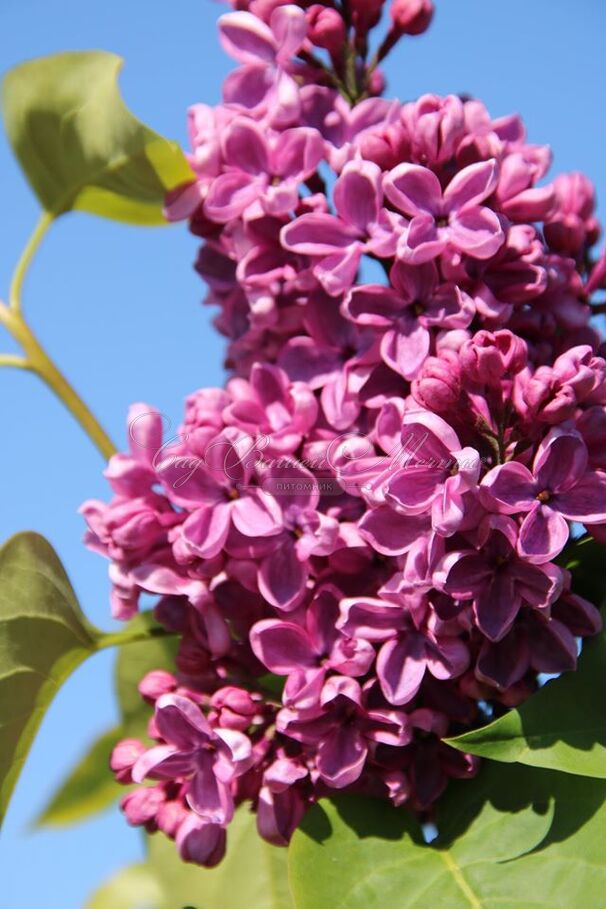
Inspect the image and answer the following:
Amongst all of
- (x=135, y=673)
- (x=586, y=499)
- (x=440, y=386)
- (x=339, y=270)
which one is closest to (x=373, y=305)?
(x=339, y=270)

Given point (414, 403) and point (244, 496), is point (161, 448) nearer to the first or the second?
point (244, 496)

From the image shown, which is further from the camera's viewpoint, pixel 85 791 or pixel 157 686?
pixel 85 791

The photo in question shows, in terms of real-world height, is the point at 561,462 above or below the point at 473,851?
above

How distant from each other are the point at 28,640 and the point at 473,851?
434mm

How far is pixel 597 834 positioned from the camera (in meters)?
0.94

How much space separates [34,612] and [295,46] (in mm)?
583

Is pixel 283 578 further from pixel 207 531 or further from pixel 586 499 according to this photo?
pixel 586 499

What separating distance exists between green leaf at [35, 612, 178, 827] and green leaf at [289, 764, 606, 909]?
0.33 meters

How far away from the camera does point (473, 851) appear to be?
0.99 metres

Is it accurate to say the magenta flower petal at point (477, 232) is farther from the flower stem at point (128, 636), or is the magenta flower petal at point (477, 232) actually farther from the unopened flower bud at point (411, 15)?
the flower stem at point (128, 636)

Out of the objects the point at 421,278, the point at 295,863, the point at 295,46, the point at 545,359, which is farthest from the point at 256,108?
A: the point at 295,863

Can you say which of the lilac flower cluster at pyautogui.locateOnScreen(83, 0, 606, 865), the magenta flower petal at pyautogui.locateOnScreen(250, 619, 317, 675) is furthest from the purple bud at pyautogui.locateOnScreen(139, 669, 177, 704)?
the magenta flower petal at pyautogui.locateOnScreen(250, 619, 317, 675)

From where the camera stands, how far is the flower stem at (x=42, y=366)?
1221mm

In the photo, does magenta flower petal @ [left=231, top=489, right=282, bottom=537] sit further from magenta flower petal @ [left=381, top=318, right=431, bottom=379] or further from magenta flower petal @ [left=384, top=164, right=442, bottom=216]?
magenta flower petal @ [left=384, top=164, right=442, bottom=216]
